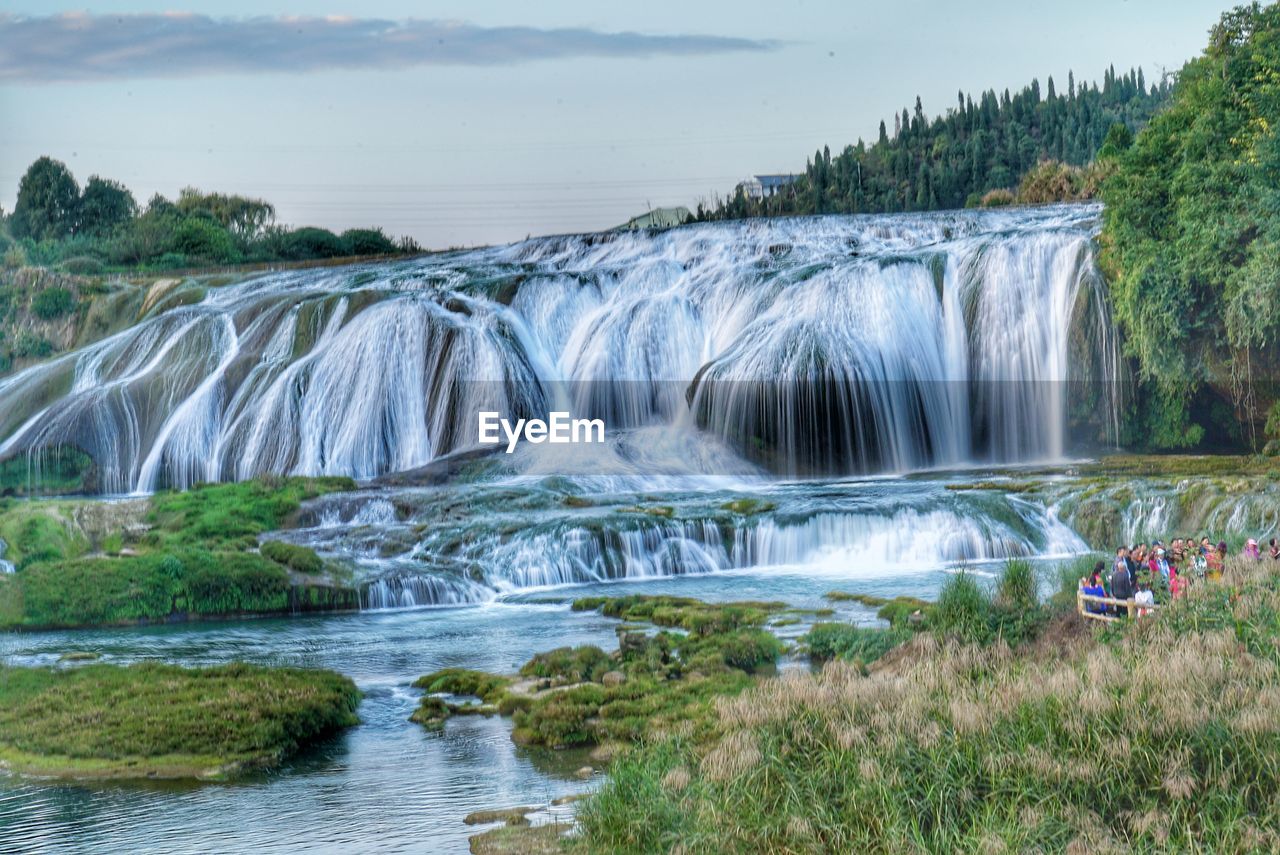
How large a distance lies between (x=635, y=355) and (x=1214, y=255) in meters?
4.69

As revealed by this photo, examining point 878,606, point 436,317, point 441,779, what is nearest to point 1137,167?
point 878,606

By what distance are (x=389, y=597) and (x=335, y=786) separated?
274 centimetres

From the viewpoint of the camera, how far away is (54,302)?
13.3 meters

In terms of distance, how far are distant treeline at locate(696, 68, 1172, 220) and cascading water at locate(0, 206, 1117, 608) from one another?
0.26 meters

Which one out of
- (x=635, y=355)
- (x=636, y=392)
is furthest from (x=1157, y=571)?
(x=635, y=355)

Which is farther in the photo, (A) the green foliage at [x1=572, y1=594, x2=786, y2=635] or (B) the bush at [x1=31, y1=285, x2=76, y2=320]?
(B) the bush at [x1=31, y1=285, x2=76, y2=320]

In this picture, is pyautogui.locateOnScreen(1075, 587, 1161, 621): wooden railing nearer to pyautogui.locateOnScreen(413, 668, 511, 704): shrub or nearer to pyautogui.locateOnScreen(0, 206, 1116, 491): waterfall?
pyautogui.locateOnScreen(0, 206, 1116, 491): waterfall

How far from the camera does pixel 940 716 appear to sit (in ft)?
23.6

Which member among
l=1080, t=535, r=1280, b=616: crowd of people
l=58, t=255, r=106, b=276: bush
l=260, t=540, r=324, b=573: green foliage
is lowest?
l=1080, t=535, r=1280, b=616: crowd of people

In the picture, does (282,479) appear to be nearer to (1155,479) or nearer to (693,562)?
(693,562)

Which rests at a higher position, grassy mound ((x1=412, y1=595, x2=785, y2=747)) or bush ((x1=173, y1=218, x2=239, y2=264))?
bush ((x1=173, y1=218, x2=239, y2=264))

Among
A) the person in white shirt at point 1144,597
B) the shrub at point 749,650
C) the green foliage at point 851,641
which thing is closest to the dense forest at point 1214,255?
the person in white shirt at point 1144,597

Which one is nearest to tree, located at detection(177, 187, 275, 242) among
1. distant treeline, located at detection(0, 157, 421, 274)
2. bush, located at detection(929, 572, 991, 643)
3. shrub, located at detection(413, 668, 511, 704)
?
distant treeline, located at detection(0, 157, 421, 274)

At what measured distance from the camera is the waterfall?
12039 mm
